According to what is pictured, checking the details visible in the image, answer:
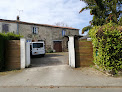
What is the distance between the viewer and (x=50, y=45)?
2016 centimetres

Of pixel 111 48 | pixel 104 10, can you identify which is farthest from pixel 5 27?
pixel 111 48

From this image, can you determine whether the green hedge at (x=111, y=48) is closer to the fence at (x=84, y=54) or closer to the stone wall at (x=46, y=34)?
the fence at (x=84, y=54)

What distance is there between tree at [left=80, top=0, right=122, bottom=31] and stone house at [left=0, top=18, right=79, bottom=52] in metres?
7.56

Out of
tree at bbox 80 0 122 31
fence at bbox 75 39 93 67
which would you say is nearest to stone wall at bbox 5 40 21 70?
fence at bbox 75 39 93 67

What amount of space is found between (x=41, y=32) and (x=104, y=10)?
1235cm

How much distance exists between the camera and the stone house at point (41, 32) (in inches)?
640

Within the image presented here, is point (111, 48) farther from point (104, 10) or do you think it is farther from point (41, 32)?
point (41, 32)

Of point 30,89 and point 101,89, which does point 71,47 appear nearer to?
point 101,89

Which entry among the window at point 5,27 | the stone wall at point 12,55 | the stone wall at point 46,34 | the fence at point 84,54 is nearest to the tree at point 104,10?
the fence at point 84,54

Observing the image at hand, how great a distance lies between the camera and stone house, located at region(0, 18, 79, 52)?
1625 cm

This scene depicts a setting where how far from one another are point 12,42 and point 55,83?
4.32 metres

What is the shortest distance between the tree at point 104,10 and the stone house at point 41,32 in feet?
24.8

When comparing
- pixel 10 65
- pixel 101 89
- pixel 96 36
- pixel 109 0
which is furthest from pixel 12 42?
pixel 109 0

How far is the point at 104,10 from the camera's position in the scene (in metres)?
12.6
